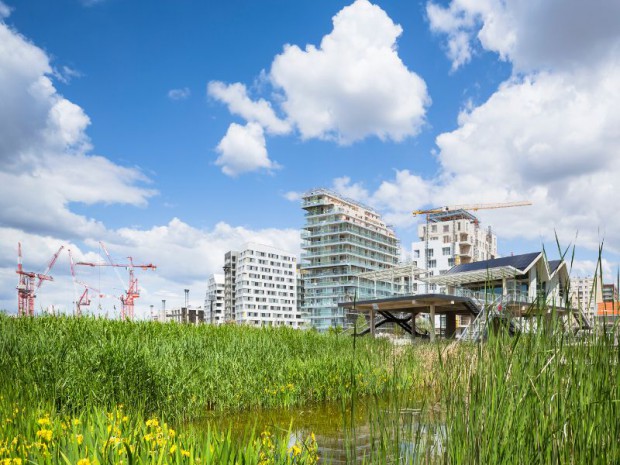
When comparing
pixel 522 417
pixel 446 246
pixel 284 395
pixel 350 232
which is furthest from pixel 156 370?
pixel 446 246

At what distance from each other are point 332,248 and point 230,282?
40828 mm

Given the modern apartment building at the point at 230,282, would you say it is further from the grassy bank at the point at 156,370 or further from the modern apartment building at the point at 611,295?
the modern apartment building at the point at 611,295

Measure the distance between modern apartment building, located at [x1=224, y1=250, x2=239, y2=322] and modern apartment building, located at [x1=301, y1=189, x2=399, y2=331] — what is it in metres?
31.5

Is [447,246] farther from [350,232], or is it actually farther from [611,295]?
[611,295]

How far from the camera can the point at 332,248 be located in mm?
85500

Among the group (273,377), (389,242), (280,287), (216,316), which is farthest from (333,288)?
(273,377)

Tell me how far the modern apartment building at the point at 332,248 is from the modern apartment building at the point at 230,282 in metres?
31.5

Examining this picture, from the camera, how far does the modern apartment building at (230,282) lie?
117m

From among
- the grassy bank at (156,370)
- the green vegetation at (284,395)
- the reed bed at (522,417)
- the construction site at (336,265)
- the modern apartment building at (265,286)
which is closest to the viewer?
the reed bed at (522,417)

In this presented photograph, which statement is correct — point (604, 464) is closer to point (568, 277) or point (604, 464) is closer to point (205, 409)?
point (568, 277)

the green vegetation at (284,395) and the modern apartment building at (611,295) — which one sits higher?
the modern apartment building at (611,295)

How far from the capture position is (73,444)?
3004 millimetres

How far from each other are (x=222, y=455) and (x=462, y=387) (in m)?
1.51

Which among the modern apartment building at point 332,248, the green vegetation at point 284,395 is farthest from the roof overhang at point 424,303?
the modern apartment building at point 332,248
